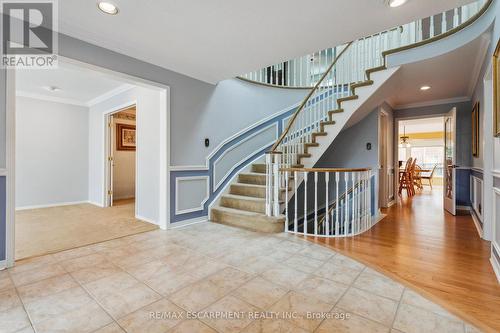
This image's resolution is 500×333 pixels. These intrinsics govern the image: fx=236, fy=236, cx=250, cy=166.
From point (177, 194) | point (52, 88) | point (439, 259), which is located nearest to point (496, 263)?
point (439, 259)

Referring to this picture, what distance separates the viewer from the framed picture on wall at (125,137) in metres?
5.89

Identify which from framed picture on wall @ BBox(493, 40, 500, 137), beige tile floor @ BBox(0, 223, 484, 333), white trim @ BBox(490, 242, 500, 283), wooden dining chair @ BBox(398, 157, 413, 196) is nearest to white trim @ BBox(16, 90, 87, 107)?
beige tile floor @ BBox(0, 223, 484, 333)

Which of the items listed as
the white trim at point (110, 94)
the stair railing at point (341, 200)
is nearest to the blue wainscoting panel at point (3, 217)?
the white trim at point (110, 94)

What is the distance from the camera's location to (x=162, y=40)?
8.52 ft


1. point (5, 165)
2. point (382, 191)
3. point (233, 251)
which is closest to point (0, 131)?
point (5, 165)

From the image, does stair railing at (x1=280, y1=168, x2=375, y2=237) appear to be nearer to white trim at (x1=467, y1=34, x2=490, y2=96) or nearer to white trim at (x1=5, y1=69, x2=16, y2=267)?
white trim at (x1=467, y1=34, x2=490, y2=96)

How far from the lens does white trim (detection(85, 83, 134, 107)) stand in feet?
14.4

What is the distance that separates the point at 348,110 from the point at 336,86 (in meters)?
0.83

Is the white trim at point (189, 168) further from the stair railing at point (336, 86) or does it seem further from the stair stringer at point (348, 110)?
the stair stringer at point (348, 110)

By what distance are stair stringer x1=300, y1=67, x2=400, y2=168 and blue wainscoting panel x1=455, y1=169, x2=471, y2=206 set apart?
2897mm

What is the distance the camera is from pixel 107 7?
6.71 feet

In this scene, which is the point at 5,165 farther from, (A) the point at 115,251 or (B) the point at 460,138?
(B) the point at 460,138

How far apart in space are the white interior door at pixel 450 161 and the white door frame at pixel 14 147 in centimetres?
506

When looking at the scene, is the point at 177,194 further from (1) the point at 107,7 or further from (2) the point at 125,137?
(2) the point at 125,137
